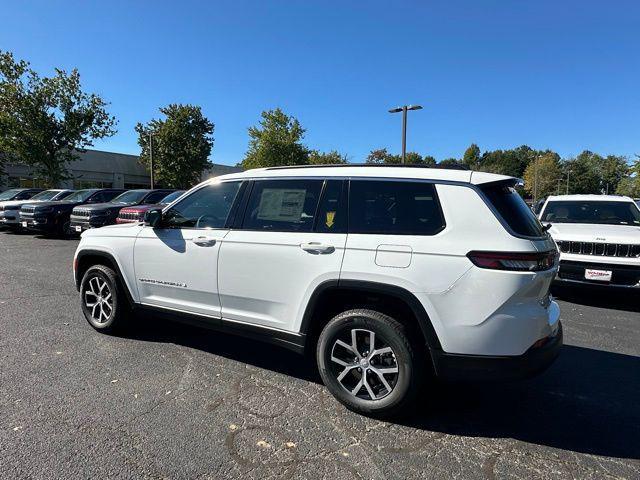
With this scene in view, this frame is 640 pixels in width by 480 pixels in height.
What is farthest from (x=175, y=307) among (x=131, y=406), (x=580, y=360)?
(x=580, y=360)

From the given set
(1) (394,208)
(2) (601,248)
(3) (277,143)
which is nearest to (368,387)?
(1) (394,208)

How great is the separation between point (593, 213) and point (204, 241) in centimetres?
722

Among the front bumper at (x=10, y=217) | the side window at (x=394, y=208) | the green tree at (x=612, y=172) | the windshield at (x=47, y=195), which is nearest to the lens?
the side window at (x=394, y=208)

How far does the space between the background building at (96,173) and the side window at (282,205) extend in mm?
35417

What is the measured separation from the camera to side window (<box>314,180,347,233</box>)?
11.1 ft

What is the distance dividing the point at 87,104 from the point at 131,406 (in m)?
31.8

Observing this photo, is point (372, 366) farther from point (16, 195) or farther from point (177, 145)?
point (177, 145)

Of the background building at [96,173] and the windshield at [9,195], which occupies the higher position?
the background building at [96,173]

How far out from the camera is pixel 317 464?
265cm

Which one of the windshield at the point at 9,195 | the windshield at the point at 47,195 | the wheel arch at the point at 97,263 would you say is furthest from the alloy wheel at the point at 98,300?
the windshield at the point at 9,195

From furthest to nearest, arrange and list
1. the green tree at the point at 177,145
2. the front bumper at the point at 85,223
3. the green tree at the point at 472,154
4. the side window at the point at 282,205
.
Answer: the green tree at the point at 472,154 < the green tree at the point at 177,145 < the front bumper at the point at 85,223 < the side window at the point at 282,205

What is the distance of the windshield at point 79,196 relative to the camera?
1578 cm

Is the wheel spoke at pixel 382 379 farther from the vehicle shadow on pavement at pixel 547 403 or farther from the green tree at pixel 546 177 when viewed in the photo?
the green tree at pixel 546 177

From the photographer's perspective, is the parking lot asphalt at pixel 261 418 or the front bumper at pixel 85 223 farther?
the front bumper at pixel 85 223
